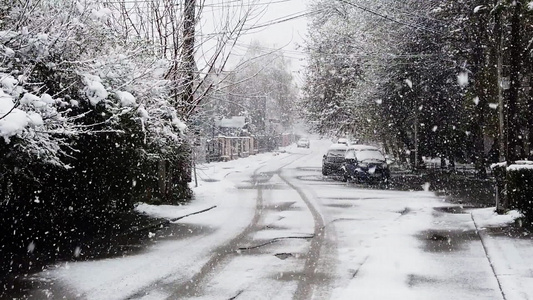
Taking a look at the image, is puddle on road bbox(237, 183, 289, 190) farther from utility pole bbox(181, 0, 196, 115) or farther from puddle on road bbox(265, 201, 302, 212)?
utility pole bbox(181, 0, 196, 115)

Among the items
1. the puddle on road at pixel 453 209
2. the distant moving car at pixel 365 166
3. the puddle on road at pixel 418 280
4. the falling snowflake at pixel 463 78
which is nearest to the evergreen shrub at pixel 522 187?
the puddle on road at pixel 453 209

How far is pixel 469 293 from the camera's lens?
6.57m

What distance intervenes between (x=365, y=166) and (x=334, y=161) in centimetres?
464

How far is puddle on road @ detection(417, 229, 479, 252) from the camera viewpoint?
9.48 metres

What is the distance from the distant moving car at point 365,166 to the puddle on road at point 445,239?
12.8m

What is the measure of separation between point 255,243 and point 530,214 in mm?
6031

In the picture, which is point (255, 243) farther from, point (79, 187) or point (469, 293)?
point (469, 293)

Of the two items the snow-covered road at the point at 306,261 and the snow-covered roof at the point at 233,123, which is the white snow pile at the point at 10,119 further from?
the snow-covered roof at the point at 233,123

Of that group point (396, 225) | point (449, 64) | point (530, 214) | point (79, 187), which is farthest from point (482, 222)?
point (449, 64)

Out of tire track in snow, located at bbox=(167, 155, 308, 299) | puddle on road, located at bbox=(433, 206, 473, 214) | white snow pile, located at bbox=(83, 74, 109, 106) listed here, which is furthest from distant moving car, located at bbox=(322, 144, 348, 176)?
white snow pile, located at bbox=(83, 74, 109, 106)

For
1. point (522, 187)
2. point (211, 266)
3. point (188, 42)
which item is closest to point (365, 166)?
point (188, 42)

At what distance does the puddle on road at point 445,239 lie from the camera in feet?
31.1

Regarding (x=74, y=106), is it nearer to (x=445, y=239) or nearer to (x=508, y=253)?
(x=445, y=239)

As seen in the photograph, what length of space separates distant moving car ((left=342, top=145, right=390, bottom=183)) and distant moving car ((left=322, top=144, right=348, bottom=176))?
99.3 inches
